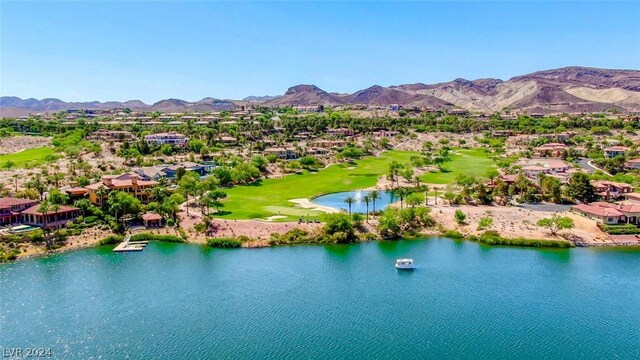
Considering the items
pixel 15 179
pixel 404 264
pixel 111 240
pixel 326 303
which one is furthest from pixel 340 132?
pixel 326 303

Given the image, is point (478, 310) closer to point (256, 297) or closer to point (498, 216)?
point (256, 297)

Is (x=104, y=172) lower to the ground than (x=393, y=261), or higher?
higher

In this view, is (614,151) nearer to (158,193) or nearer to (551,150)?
(551,150)

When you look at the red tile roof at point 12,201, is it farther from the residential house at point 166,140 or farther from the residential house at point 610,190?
the residential house at point 610,190

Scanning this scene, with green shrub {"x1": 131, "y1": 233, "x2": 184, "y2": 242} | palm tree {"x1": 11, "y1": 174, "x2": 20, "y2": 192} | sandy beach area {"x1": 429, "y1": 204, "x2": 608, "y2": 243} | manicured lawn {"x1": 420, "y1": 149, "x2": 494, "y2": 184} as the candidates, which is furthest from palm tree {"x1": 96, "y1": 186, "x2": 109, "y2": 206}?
manicured lawn {"x1": 420, "y1": 149, "x2": 494, "y2": 184}

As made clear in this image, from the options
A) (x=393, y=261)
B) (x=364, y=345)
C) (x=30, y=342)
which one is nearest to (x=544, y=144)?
(x=393, y=261)

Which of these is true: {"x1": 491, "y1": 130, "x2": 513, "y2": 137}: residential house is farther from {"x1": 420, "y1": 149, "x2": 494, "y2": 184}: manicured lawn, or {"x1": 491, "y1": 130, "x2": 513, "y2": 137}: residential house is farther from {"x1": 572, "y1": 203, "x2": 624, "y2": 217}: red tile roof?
{"x1": 572, "y1": 203, "x2": 624, "y2": 217}: red tile roof
